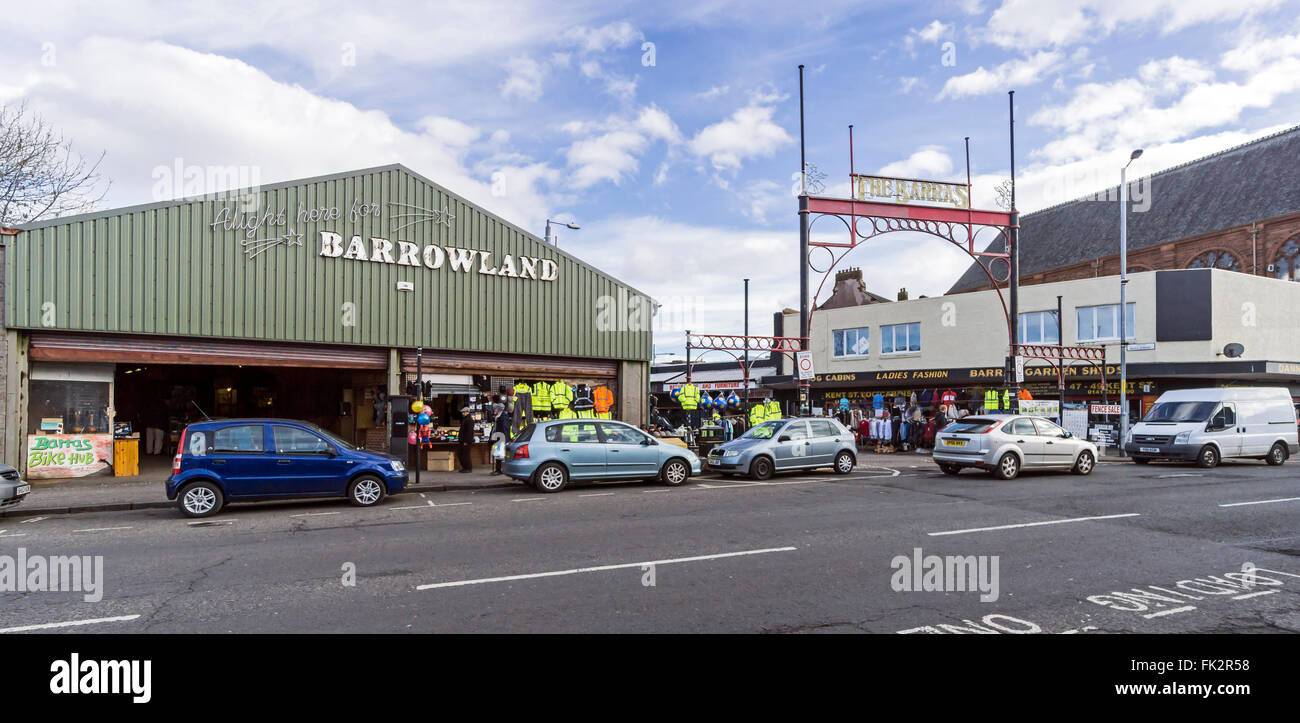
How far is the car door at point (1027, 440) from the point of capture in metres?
16.8

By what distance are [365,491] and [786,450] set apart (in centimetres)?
906

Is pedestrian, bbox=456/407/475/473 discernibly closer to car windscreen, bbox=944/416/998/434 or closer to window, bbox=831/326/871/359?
car windscreen, bbox=944/416/998/434

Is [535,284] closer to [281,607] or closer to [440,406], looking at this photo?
[440,406]

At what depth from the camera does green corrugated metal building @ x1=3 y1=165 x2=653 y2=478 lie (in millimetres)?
15570

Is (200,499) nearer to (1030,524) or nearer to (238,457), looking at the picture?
(238,457)

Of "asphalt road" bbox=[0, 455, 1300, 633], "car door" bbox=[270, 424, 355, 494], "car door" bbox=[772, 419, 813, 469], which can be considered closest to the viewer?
"asphalt road" bbox=[0, 455, 1300, 633]

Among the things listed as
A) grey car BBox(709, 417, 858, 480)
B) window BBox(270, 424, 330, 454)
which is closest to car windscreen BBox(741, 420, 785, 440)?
grey car BBox(709, 417, 858, 480)

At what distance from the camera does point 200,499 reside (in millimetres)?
11672

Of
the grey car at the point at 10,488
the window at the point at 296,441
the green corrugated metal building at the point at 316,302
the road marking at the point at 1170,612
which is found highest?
the green corrugated metal building at the point at 316,302

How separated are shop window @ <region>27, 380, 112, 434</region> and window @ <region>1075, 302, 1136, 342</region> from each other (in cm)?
3358

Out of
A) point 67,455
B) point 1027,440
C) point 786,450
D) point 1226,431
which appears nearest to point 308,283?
point 67,455

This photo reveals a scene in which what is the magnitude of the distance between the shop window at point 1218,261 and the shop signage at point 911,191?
20.6 meters

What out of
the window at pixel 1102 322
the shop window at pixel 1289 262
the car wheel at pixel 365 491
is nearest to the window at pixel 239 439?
the car wheel at pixel 365 491

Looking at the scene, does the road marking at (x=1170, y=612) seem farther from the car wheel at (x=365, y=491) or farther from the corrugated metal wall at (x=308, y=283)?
the corrugated metal wall at (x=308, y=283)
